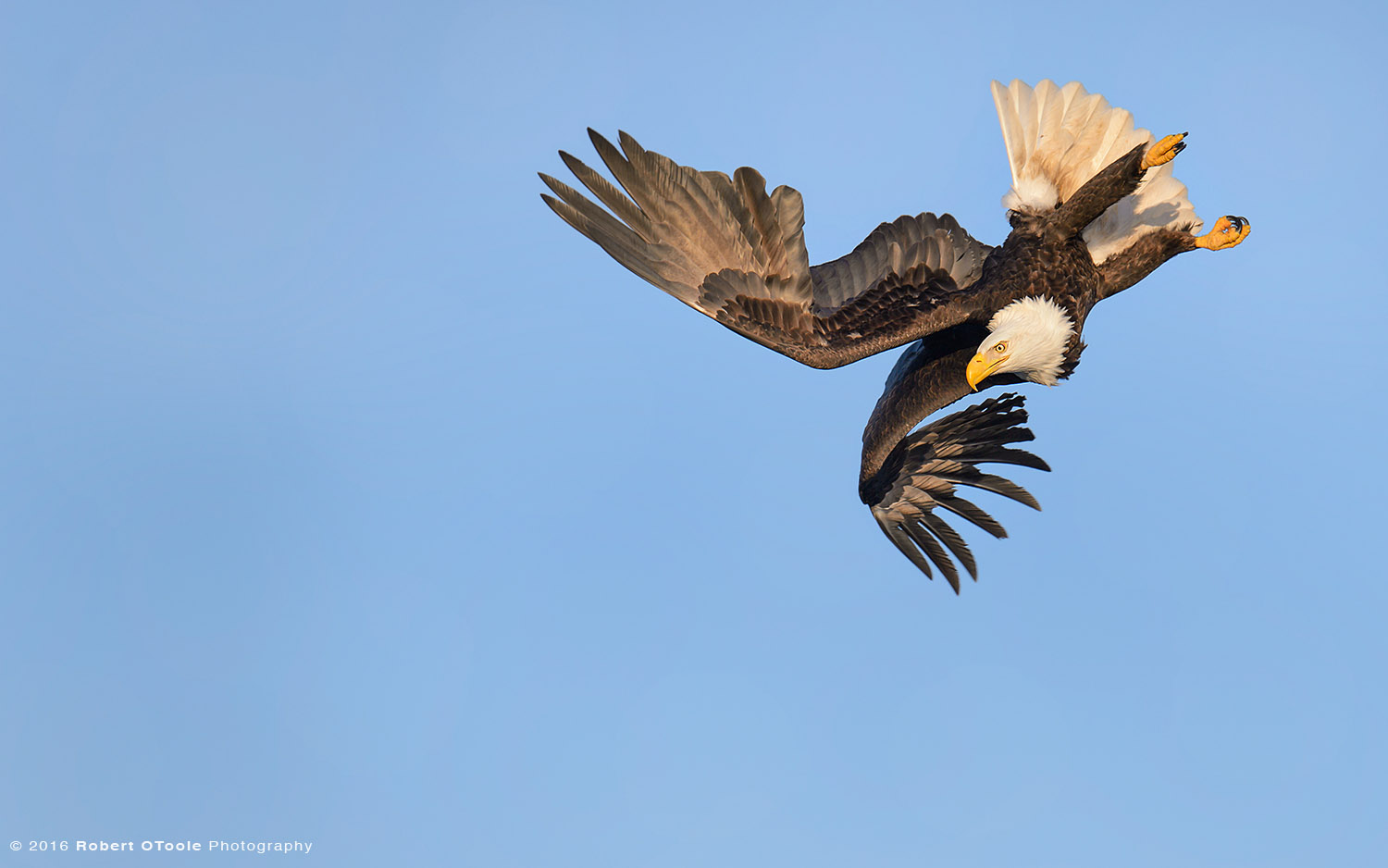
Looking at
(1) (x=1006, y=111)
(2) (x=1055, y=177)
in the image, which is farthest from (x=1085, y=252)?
(1) (x=1006, y=111)

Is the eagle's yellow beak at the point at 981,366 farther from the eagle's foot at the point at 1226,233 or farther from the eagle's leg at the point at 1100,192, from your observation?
the eagle's foot at the point at 1226,233

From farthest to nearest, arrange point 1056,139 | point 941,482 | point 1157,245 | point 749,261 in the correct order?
point 941,482, point 1157,245, point 1056,139, point 749,261

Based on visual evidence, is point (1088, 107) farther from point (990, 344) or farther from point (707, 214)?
point (707, 214)

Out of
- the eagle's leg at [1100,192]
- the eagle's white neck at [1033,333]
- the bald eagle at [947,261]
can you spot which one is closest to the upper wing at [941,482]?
the bald eagle at [947,261]

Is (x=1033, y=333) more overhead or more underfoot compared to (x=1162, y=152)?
more underfoot

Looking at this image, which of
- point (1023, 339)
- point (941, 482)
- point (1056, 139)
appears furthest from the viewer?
point (941, 482)

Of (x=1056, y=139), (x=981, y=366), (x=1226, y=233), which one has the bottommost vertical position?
(x=981, y=366)

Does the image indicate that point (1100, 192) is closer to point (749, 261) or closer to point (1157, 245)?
point (1157, 245)

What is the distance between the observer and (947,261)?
7.77 meters

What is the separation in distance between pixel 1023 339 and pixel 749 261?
194cm

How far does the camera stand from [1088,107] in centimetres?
823

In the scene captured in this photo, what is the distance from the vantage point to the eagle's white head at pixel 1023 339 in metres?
7.62

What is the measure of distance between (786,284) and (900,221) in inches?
49.8

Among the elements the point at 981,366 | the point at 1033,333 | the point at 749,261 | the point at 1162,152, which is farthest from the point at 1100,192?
the point at 749,261
